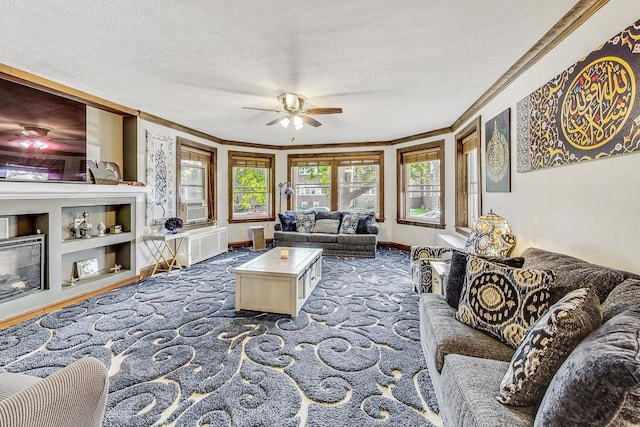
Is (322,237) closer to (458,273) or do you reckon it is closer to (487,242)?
(487,242)

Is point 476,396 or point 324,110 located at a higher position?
point 324,110

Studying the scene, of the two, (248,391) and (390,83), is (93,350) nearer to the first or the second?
(248,391)

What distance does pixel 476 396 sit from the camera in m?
1.14

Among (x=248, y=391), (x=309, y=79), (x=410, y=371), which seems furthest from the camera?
(x=309, y=79)

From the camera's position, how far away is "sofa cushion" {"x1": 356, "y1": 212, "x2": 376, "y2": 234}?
5.80m

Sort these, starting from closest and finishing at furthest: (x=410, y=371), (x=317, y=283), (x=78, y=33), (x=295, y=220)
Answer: (x=410, y=371) < (x=78, y=33) < (x=317, y=283) < (x=295, y=220)

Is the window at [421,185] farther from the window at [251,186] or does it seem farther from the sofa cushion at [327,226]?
the window at [251,186]

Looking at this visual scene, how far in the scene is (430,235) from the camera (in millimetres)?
5668

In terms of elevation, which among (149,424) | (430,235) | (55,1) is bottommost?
A: (149,424)

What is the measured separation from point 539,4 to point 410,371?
2595mm

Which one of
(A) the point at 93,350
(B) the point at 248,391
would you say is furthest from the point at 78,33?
(B) the point at 248,391


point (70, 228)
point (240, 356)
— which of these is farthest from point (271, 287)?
point (70, 228)

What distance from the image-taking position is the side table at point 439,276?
257 cm

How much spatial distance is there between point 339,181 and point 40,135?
517 cm
